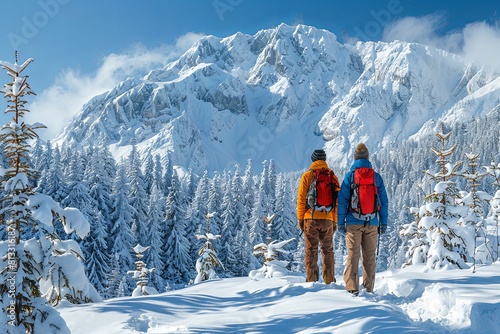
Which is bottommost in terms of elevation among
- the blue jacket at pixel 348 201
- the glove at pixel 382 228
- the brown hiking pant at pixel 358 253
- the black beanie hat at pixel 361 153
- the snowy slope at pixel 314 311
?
the snowy slope at pixel 314 311

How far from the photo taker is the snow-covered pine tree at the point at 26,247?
5582 millimetres

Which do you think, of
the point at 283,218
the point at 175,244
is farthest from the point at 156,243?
the point at 283,218

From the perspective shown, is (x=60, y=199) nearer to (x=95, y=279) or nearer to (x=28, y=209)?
(x=95, y=279)

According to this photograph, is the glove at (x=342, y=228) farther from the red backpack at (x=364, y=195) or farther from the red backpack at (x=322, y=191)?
the red backpack at (x=322, y=191)

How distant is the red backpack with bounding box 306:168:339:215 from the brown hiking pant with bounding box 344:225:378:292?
2.25ft

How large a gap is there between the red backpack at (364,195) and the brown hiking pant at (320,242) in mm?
850

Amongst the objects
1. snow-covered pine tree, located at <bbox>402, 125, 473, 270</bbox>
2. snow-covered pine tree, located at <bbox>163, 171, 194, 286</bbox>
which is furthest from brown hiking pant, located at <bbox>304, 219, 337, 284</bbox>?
snow-covered pine tree, located at <bbox>163, 171, 194, 286</bbox>

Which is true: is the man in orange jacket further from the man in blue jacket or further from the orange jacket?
the man in blue jacket

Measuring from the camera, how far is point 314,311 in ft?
17.8

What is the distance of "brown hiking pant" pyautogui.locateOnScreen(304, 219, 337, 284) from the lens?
7.69 m

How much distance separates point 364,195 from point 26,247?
215 inches

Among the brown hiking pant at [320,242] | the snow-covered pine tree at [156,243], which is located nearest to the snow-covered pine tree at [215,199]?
the snow-covered pine tree at [156,243]

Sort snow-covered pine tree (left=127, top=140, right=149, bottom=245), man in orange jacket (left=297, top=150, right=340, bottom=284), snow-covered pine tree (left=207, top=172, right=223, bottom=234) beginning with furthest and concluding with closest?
snow-covered pine tree (left=207, top=172, right=223, bottom=234), snow-covered pine tree (left=127, top=140, right=149, bottom=245), man in orange jacket (left=297, top=150, right=340, bottom=284)

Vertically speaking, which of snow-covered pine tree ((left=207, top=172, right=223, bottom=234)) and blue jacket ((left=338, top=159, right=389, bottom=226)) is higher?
snow-covered pine tree ((left=207, top=172, right=223, bottom=234))
